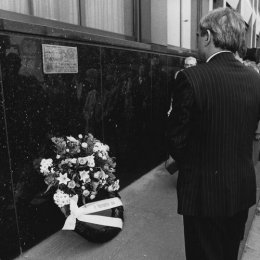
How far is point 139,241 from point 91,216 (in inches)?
22.5

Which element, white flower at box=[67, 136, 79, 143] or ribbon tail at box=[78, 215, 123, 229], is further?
white flower at box=[67, 136, 79, 143]

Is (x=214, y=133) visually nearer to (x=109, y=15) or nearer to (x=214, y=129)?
(x=214, y=129)

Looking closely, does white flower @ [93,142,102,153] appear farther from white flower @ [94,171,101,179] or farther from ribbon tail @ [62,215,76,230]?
ribbon tail @ [62,215,76,230]

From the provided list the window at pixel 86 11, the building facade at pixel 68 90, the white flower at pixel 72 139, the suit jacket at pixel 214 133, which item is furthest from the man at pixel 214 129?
the window at pixel 86 11

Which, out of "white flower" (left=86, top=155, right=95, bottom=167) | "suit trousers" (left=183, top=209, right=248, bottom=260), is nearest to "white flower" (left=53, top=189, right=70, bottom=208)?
"white flower" (left=86, top=155, right=95, bottom=167)

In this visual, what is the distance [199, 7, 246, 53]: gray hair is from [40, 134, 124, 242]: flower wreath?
1569mm

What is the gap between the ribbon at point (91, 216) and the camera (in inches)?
111

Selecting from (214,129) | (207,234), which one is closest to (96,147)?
(207,234)

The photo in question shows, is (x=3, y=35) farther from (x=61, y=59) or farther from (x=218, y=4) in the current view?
(x=218, y=4)

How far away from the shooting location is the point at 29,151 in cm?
283

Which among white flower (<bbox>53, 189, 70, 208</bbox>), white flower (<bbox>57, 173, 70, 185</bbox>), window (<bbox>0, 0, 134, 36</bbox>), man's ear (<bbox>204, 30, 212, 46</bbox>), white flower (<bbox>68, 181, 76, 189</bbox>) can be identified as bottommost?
white flower (<bbox>53, 189, 70, 208</bbox>)

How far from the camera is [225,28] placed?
1812 millimetres

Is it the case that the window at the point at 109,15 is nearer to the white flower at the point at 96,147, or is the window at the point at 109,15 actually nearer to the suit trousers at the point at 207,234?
the white flower at the point at 96,147

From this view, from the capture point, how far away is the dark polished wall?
8.60 feet
